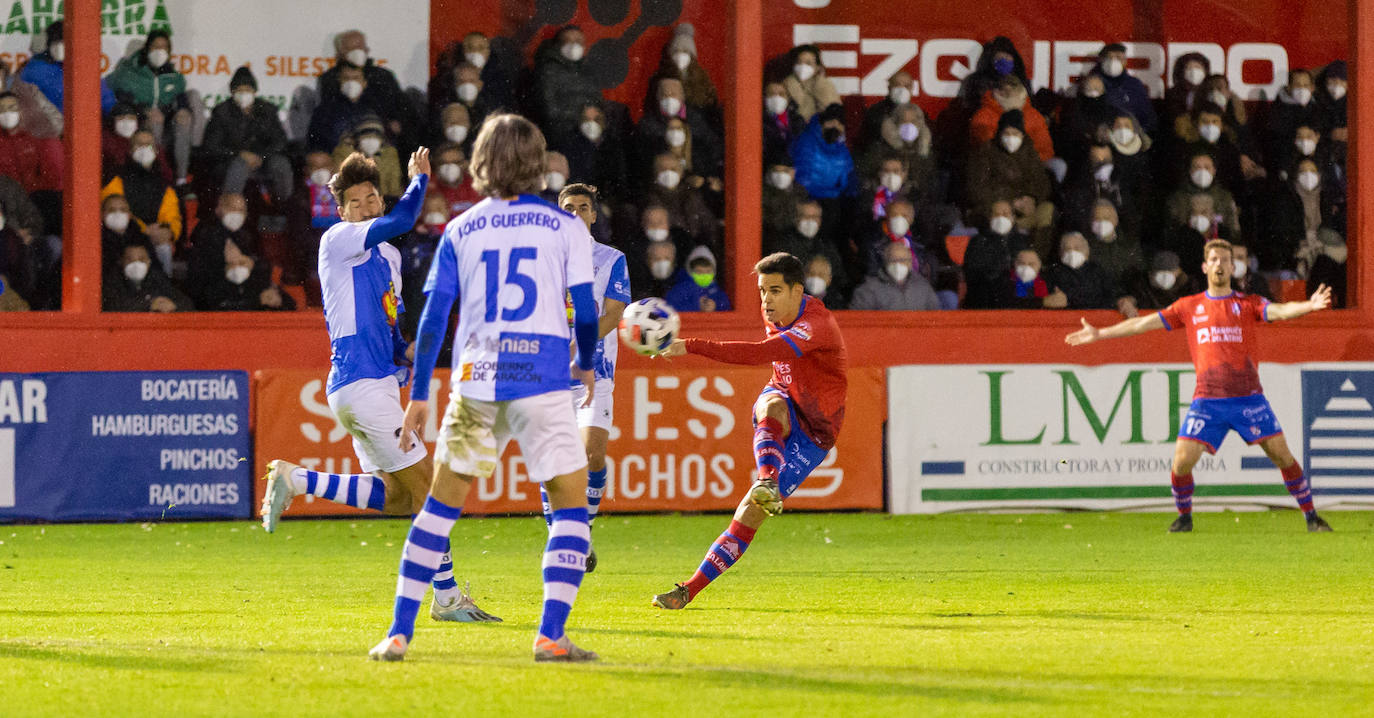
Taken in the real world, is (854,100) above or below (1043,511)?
above

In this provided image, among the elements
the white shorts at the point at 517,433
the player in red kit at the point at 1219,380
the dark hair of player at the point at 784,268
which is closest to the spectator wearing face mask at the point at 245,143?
the player in red kit at the point at 1219,380

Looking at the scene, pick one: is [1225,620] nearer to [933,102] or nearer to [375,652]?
[375,652]

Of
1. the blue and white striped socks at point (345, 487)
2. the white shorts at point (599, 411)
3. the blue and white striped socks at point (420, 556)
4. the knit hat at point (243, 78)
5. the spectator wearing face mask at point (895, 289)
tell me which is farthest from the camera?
the spectator wearing face mask at point (895, 289)

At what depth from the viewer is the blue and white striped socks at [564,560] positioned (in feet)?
20.3

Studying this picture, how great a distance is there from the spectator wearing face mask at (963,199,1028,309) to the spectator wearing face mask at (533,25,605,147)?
12.4 feet

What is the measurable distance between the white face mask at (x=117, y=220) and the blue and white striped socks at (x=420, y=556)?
35.1 feet

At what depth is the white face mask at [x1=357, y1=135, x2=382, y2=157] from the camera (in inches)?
634

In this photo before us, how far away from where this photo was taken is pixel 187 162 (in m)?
16.6

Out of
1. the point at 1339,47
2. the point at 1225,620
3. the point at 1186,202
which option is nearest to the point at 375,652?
the point at 1225,620

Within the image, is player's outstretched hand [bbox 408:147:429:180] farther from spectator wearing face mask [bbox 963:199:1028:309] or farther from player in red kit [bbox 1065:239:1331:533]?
spectator wearing face mask [bbox 963:199:1028:309]

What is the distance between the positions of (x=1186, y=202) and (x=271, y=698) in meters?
13.7

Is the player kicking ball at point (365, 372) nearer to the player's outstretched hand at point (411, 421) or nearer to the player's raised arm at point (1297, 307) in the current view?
the player's outstretched hand at point (411, 421)

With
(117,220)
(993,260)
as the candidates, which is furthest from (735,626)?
(993,260)

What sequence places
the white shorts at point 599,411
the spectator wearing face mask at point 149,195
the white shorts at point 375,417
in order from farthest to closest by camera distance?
the spectator wearing face mask at point 149,195, the white shorts at point 599,411, the white shorts at point 375,417
